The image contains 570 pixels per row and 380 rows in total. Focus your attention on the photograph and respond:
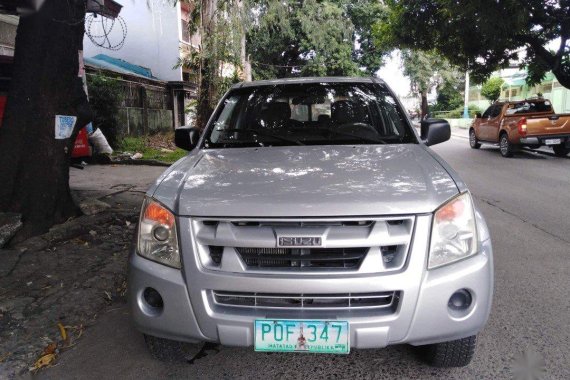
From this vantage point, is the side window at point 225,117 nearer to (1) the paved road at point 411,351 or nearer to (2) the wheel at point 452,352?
(1) the paved road at point 411,351

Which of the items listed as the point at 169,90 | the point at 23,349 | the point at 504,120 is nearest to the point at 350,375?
the point at 23,349

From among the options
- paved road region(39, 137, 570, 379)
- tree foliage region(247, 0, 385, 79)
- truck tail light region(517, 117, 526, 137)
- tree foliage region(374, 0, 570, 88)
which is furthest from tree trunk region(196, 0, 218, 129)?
tree foliage region(247, 0, 385, 79)

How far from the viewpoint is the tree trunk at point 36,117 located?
→ 4.69m

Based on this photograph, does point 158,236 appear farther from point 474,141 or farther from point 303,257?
point 474,141

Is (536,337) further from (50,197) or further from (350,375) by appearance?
(50,197)

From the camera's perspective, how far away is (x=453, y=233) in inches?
87.4

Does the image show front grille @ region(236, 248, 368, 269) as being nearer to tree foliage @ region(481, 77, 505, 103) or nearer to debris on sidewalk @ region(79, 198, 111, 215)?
debris on sidewalk @ region(79, 198, 111, 215)

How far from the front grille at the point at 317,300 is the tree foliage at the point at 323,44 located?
23.0m

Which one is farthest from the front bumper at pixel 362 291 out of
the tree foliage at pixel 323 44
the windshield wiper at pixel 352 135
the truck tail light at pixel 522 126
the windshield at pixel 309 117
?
the tree foliage at pixel 323 44

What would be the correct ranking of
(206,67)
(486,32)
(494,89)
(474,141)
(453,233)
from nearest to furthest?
(453,233) → (486,32) → (206,67) → (474,141) → (494,89)

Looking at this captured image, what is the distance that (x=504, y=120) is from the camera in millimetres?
14266

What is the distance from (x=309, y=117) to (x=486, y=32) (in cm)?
998

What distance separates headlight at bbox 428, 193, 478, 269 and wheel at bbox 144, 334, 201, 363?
4.54ft

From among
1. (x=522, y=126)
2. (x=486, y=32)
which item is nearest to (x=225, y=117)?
(x=486, y=32)
